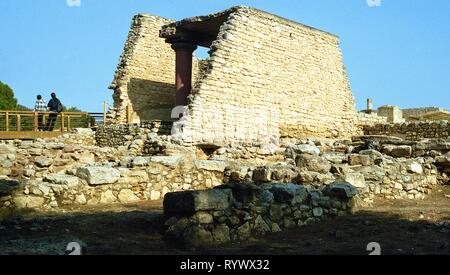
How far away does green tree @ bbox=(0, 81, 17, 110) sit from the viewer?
118 ft

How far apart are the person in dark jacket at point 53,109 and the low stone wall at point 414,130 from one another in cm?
1354

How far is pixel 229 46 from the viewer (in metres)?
15.3

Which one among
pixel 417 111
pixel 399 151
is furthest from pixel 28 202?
pixel 417 111

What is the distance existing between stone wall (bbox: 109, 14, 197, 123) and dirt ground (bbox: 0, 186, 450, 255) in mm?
12666

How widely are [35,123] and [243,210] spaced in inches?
632

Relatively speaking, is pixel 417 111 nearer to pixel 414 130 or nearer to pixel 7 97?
pixel 414 130

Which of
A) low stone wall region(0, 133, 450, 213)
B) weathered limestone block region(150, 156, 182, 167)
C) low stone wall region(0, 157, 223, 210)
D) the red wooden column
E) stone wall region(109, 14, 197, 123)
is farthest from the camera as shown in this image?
stone wall region(109, 14, 197, 123)

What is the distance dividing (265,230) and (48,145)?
7475 mm

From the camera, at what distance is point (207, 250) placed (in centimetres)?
584

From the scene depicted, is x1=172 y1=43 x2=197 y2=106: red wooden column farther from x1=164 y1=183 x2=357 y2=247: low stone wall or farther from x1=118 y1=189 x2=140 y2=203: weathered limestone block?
x1=164 y1=183 x2=357 y2=247: low stone wall

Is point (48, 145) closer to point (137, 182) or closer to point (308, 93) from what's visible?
point (137, 182)

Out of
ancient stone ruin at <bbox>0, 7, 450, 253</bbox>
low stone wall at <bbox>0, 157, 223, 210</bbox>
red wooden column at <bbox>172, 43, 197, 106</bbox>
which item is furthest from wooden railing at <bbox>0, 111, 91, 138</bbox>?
low stone wall at <bbox>0, 157, 223, 210</bbox>

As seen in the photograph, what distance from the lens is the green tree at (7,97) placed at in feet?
118
